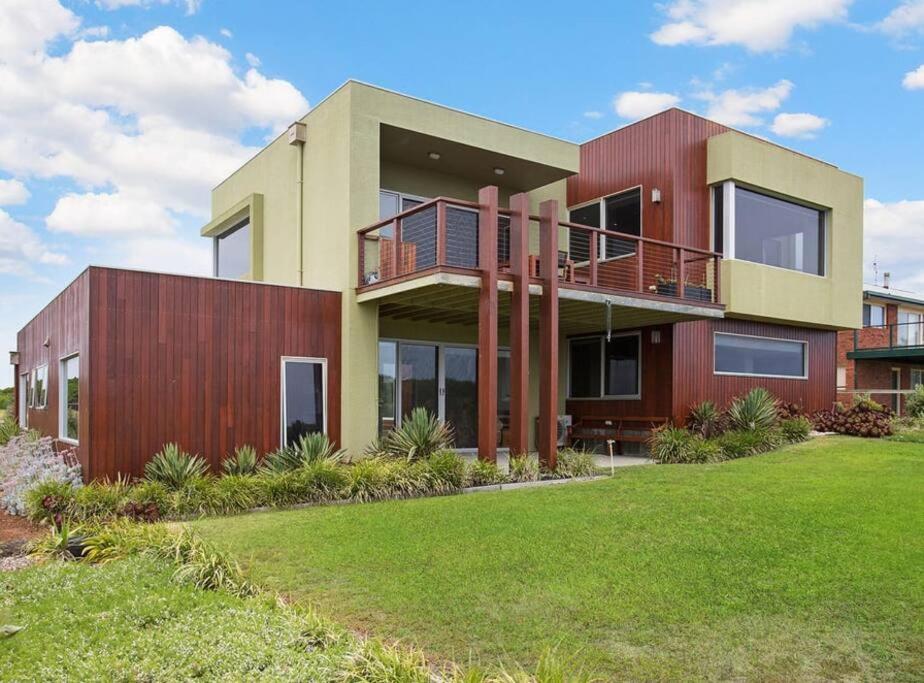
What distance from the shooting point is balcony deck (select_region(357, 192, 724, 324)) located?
11.2 meters

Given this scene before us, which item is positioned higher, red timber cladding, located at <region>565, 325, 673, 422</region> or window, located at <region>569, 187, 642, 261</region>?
window, located at <region>569, 187, 642, 261</region>

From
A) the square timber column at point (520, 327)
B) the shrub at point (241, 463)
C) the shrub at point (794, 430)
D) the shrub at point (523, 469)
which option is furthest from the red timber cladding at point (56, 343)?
the shrub at point (794, 430)

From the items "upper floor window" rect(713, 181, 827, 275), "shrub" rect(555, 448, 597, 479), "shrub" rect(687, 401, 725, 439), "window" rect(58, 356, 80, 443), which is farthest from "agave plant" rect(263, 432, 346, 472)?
"upper floor window" rect(713, 181, 827, 275)

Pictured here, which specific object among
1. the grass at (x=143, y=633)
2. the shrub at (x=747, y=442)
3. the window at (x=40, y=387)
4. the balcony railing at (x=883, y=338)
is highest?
the balcony railing at (x=883, y=338)

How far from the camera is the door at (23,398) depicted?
62.6 ft

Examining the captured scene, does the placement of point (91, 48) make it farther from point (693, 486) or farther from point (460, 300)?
point (693, 486)

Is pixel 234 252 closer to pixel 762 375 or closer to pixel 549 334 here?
pixel 549 334

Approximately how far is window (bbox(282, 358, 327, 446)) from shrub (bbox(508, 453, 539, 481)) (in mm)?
3317

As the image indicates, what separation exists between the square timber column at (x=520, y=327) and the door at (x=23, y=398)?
13.8m

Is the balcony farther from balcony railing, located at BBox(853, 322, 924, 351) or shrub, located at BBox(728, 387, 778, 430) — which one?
shrub, located at BBox(728, 387, 778, 430)

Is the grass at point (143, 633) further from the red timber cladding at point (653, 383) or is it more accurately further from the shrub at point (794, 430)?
the shrub at point (794, 430)

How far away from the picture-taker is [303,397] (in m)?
12.1

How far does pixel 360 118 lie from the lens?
12.4 meters

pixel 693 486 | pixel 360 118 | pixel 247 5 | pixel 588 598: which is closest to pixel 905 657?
pixel 588 598
